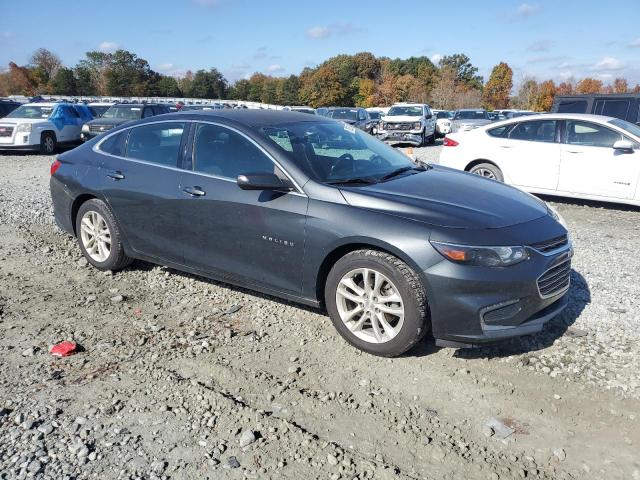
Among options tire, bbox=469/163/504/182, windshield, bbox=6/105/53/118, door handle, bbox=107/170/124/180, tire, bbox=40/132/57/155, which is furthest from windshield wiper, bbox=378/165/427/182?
windshield, bbox=6/105/53/118

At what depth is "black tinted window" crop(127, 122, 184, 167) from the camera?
488 cm

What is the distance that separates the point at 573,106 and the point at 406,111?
341 inches

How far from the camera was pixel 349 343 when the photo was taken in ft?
13.2

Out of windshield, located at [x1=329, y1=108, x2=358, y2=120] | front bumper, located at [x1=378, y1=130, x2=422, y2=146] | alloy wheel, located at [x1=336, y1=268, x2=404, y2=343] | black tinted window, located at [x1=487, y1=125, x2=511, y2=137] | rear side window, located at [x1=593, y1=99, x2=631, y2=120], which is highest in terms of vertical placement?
rear side window, located at [x1=593, y1=99, x2=631, y2=120]

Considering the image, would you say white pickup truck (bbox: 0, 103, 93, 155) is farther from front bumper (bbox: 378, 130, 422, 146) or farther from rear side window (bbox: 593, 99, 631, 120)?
rear side window (bbox: 593, 99, 631, 120)

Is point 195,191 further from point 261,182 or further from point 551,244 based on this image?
point 551,244

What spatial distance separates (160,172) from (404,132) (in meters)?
18.1

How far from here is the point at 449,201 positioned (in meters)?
3.99

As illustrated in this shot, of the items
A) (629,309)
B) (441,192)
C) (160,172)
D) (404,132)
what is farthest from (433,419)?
(404,132)

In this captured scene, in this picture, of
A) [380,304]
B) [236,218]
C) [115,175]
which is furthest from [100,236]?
[380,304]

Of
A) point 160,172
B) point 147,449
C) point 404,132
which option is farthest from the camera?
point 404,132

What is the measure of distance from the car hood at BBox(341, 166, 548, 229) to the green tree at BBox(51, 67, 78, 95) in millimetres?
75629

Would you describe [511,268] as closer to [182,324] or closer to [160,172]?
[182,324]

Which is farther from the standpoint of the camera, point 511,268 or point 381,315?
point 381,315
